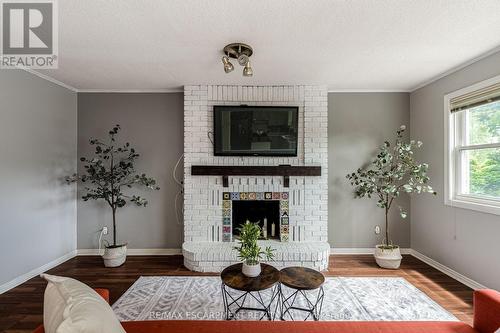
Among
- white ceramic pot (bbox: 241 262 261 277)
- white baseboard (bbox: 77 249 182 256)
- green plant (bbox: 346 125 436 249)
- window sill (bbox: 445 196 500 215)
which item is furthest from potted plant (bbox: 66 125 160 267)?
window sill (bbox: 445 196 500 215)

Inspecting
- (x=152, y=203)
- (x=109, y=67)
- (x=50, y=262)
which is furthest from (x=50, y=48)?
(x=50, y=262)

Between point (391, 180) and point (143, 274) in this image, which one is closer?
point (143, 274)

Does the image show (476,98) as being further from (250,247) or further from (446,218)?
(250,247)

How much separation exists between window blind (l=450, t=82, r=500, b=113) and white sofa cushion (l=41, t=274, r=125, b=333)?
11.7ft

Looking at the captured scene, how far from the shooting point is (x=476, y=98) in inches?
101

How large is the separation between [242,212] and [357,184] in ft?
5.70

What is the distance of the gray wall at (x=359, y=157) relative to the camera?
12.0 feet

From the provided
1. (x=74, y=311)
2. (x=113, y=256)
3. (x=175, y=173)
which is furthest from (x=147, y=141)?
(x=74, y=311)

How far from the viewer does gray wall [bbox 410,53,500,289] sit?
2.45 metres

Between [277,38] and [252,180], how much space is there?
6.22 feet

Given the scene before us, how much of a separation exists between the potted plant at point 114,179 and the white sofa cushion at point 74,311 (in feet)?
8.13

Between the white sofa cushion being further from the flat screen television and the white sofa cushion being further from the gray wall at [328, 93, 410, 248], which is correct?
the gray wall at [328, 93, 410, 248]

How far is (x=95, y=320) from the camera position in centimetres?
87

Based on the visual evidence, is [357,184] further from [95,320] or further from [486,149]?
[95,320]
